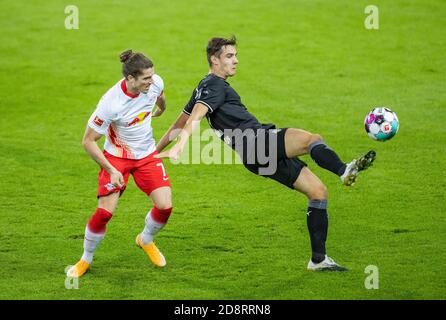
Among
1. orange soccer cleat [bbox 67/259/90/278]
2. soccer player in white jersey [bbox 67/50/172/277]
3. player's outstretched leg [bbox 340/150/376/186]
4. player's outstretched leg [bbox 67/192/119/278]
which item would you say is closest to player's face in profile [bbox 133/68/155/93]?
soccer player in white jersey [bbox 67/50/172/277]

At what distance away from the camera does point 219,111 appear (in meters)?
9.45

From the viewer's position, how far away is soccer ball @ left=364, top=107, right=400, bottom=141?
9367 millimetres

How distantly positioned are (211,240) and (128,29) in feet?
41.3

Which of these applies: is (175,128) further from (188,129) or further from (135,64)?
(135,64)

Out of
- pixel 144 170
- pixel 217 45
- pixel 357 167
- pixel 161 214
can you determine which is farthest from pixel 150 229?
pixel 357 167

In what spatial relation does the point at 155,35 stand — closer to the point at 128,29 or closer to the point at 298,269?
the point at 128,29

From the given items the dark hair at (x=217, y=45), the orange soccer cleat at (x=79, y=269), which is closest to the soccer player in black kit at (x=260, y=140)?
the dark hair at (x=217, y=45)

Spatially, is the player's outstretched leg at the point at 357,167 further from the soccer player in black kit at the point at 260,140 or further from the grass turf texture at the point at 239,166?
the grass turf texture at the point at 239,166

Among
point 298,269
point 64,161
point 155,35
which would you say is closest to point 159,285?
point 298,269

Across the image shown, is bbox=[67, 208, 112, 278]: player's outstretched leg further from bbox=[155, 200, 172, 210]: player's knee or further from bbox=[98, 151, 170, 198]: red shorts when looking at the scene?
bbox=[155, 200, 172, 210]: player's knee

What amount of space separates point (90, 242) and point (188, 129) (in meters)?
1.64

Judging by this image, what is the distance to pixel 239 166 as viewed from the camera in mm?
14406

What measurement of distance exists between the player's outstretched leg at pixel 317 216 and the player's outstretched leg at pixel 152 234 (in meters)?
1.57

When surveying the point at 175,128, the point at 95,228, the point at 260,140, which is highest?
the point at 175,128
